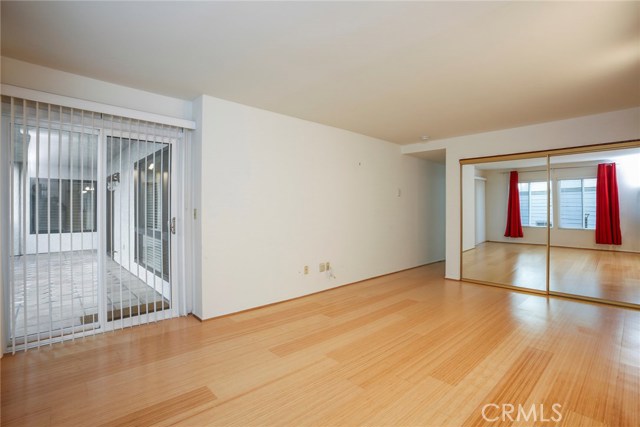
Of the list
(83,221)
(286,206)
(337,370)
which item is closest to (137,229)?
(83,221)

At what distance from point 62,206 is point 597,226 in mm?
6963

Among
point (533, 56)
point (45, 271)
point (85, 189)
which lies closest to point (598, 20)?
point (533, 56)

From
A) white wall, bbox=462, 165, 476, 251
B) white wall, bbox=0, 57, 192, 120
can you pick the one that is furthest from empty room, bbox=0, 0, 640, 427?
white wall, bbox=462, 165, 476, 251

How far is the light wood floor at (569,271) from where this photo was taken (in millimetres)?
4180

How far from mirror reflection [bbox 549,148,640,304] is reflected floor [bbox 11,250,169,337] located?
5.80m

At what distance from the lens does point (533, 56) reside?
2.45 metres

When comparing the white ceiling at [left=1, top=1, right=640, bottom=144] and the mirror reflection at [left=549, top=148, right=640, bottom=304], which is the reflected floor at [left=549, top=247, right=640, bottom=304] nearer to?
the mirror reflection at [left=549, top=148, right=640, bottom=304]

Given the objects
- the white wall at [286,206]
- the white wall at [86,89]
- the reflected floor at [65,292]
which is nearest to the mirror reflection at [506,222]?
the white wall at [286,206]

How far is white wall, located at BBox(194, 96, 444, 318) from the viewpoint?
3398 mm

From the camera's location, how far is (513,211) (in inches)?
204

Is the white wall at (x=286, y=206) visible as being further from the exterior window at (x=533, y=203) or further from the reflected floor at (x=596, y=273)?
the reflected floor at (x=596, y=273)

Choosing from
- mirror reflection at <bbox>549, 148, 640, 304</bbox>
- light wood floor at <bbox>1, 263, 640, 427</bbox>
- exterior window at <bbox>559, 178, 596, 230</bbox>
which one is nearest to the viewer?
light wood floor at <bbox>1, 263, 640, 427</bbox>

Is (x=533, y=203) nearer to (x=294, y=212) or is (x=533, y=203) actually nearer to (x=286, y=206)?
(x=294, y=212)

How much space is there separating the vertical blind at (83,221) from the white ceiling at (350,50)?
1.84ft
